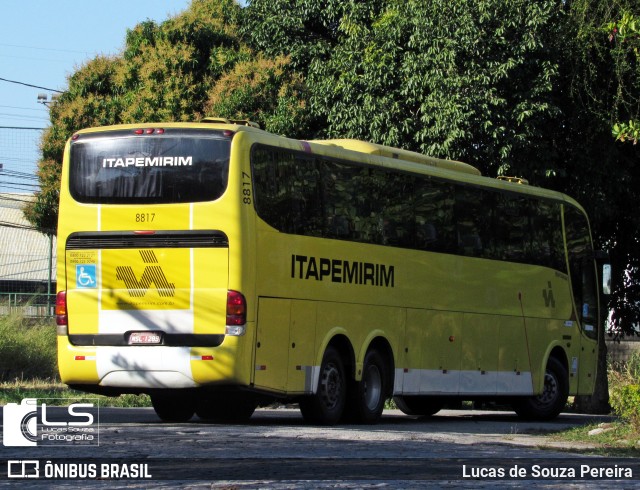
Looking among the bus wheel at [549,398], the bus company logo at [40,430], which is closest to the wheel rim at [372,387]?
the bus company logo at [40,430]

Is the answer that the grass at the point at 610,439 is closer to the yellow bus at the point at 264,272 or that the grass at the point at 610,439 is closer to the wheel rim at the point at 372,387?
the wheel rim at the point at 372,387

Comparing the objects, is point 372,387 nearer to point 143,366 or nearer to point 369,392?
point 369,392

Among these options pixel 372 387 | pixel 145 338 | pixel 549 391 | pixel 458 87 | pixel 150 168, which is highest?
pixel 458 87

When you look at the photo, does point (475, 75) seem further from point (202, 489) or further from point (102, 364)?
point (202, 489)

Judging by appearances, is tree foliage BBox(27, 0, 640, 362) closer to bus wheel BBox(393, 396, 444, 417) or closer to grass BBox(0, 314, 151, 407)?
bus wheel BBox(393, 396, 444, 417)

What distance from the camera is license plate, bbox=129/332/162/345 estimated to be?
51.4 feet

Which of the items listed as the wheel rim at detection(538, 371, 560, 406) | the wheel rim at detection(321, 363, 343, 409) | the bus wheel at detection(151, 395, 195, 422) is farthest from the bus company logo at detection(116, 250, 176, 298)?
the wheel rim at detection(538, 371, 560, 406)

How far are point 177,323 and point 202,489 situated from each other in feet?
21.6

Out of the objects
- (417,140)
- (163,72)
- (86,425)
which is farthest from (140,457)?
(163,72)

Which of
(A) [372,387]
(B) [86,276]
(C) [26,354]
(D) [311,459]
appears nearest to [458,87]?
(A) [372,387]

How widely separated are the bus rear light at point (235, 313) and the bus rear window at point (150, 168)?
4.02 ft

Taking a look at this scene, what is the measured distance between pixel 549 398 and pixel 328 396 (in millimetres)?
6805

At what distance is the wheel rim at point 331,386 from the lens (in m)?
17.2

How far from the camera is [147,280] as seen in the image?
15.8 metres
